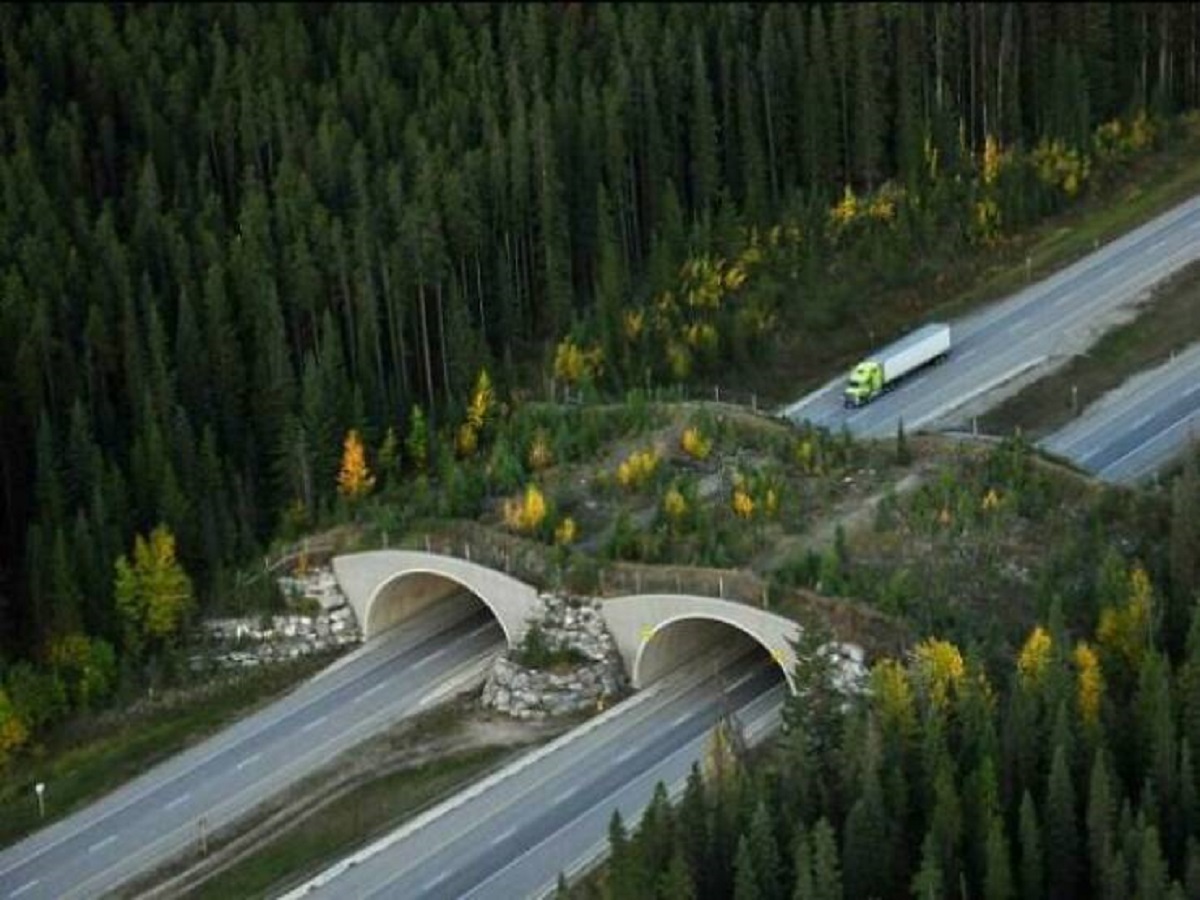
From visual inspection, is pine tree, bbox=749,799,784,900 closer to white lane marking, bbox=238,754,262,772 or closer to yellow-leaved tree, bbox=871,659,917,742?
yellow-leaved tree, bbox=871,659,917,742

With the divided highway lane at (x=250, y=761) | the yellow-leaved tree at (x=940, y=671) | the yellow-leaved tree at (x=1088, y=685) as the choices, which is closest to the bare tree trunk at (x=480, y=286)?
the divided highway lane at (x=250, y=761)

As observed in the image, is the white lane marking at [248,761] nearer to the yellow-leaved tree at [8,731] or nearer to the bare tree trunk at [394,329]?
the yellow-leaved tree at [8,731]

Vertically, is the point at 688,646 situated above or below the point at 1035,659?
below

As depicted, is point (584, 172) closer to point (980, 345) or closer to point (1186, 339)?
point (980, 345)

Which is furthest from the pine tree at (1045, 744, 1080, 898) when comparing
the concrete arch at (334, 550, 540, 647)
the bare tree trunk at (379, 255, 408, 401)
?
the bare tree trunk at (379, 255, 408, 401)

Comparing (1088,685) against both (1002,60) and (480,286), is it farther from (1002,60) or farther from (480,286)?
(1002,60)

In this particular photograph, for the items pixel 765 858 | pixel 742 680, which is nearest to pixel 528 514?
pixel 742 680
